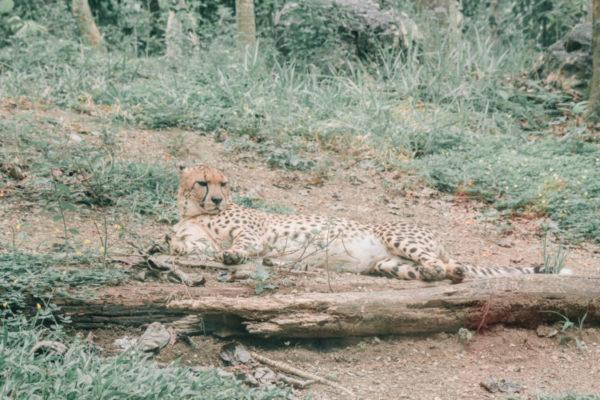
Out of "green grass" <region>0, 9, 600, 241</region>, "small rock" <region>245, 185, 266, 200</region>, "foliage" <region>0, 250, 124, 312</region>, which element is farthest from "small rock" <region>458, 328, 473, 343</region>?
"small rock" <region>245, 185, 266, 200</region>

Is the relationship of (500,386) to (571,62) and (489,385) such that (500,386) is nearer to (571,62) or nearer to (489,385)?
(489,385)

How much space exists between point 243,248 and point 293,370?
56.0 inches

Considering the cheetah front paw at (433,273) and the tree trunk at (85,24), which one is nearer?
the cheetah front paw at (433,273)

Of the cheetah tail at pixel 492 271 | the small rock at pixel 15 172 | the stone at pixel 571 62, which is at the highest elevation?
the stone at pixel 571 62

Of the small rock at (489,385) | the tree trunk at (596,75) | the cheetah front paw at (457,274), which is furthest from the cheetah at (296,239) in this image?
the tree trunk at (596,75)

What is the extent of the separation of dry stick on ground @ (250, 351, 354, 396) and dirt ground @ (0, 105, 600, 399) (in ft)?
0.13

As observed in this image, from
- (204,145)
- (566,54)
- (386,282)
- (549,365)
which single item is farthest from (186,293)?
(566,54)

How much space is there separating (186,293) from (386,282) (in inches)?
57.4

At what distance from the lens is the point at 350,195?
286 inches

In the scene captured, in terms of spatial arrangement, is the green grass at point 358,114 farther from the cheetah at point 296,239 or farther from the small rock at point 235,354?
the small rock at point 235,354

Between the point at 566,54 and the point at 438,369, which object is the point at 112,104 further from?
the point at 566,54

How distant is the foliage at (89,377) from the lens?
8.45 ft

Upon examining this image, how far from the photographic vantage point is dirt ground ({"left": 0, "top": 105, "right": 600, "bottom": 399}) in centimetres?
337

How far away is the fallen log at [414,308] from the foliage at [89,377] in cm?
47
